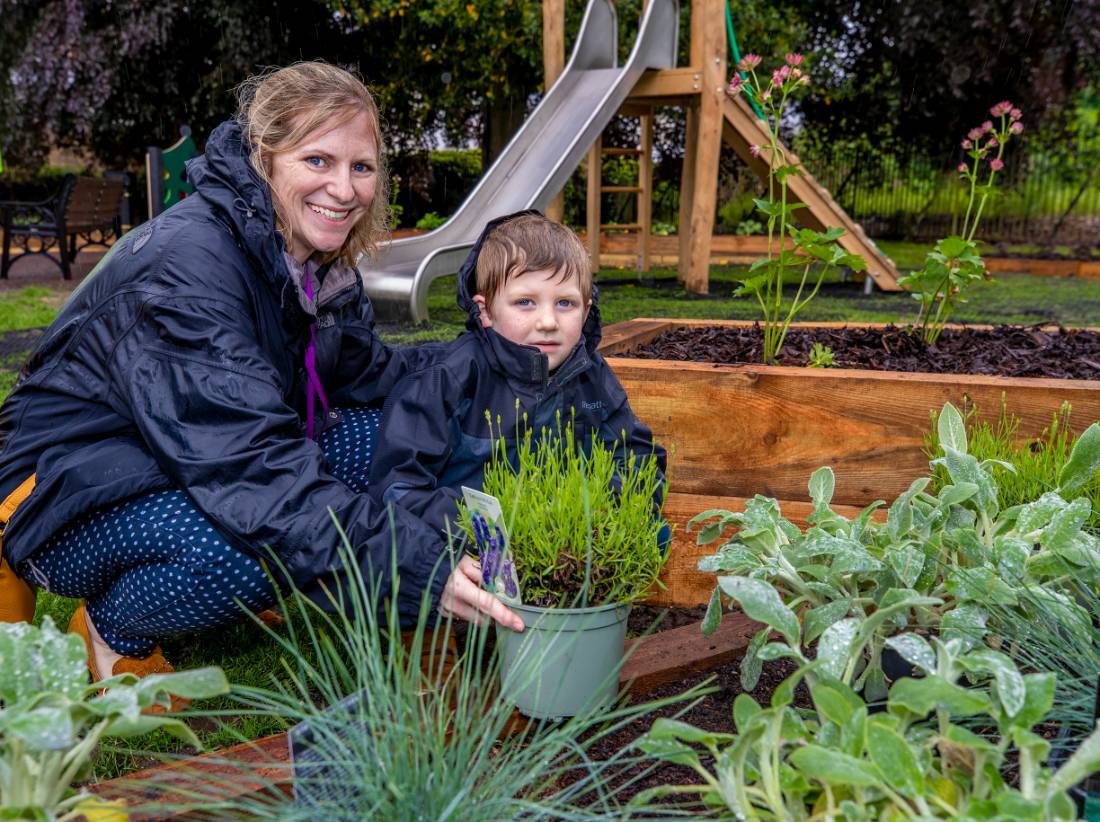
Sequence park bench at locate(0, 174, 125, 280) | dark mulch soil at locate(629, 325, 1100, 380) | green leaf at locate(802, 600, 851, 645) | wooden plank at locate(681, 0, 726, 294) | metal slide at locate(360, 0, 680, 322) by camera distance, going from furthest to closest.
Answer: park bench at locate(0, 174, 125, 280)
wooden plank at locate(681, 0, 726, 294)
metal slide at locate(360, 0, 680, 322)
dark mulch soil at locate(629, 325, 1100, 380)
green leaf at locate(802, 600, 851, 645)

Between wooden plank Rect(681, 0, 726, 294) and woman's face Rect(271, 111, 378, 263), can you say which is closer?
woman's face Rect(271, 111, 378, 263)

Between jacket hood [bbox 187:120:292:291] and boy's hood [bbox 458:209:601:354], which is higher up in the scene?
jacket hood [bbox 187:120:292:291]

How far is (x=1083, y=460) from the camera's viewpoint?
158 centimetres

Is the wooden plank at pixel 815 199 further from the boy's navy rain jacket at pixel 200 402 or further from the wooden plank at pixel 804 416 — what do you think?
the boy's navy rain jacket at pixel 200 402

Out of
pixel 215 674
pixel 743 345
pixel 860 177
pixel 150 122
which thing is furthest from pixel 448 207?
pixel 215 674

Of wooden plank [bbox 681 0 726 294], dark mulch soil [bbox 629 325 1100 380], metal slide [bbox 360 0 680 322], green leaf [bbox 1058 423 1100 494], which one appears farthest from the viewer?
wooden plank [bbox 681 0 726 294]

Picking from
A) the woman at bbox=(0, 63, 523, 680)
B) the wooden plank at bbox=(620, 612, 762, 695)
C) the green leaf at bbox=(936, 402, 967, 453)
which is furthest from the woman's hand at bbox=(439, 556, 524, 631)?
the green leaf at bbox=(936, 402, 967, 453)

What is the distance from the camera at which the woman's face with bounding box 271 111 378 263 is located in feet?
6.68

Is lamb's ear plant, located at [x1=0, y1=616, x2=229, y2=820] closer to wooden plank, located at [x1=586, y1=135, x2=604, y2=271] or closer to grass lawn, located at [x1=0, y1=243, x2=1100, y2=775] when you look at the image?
grass lawn, located at [x1=0, y1=243, x2=1100, y2=775]

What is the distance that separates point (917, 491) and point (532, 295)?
98cm

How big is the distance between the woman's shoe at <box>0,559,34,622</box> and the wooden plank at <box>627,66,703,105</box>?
7276 mm

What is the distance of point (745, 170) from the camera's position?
50.9ft

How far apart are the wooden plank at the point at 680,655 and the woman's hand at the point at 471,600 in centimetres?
30

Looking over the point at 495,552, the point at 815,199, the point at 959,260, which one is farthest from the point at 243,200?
the point at 815,199
